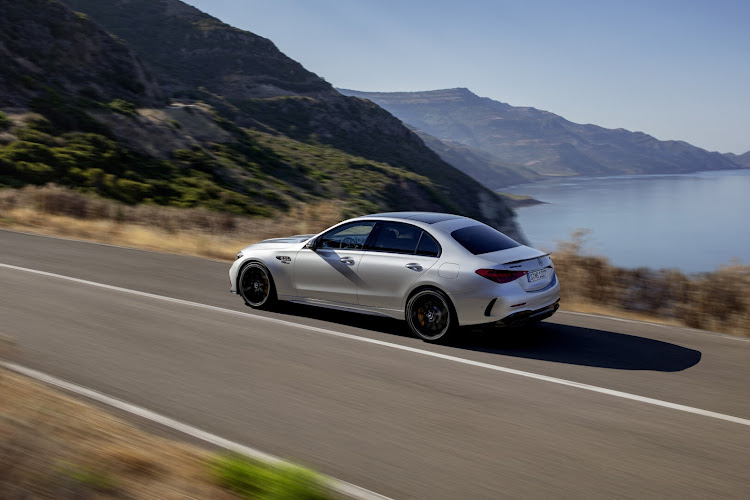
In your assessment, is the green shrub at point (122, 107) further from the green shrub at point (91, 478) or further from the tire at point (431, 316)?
the green shrub at point (91, 478)

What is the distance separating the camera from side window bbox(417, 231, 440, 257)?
24.9 ft

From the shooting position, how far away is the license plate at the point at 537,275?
24.2 feet

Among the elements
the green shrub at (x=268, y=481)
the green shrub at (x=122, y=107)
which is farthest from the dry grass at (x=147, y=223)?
the green shrub at (x=122, y=107)

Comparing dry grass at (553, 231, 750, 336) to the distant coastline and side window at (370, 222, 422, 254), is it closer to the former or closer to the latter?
side window at (370, 222, 422, 254)

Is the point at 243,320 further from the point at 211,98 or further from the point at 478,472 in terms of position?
the point at 211,98

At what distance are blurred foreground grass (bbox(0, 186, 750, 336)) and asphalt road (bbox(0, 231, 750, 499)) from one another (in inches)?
52.8

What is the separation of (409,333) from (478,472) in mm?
3669

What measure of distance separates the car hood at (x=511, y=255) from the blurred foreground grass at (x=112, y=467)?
12.6 ft

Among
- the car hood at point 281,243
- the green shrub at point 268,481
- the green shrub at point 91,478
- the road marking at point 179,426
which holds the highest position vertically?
the car hood at point 281,243

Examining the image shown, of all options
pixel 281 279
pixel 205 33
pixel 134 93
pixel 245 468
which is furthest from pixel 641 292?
pixel 205 33

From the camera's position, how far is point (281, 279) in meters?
8.77

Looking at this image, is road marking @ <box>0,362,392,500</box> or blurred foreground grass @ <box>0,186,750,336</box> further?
blurred foreground grass @ <box>0,186,750,336</box>

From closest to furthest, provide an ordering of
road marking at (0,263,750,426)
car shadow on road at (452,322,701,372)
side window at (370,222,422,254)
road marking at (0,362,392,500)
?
1. road marking at (0,362,392,500)
2. road marking at (0,263,750,426)
3. car shadow on road at (452,322,701,372)
4. side window at (370,222,422,254)

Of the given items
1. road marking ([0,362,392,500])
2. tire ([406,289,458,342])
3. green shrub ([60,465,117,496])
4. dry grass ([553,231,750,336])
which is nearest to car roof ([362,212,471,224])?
tire ([406,289,458,342])
